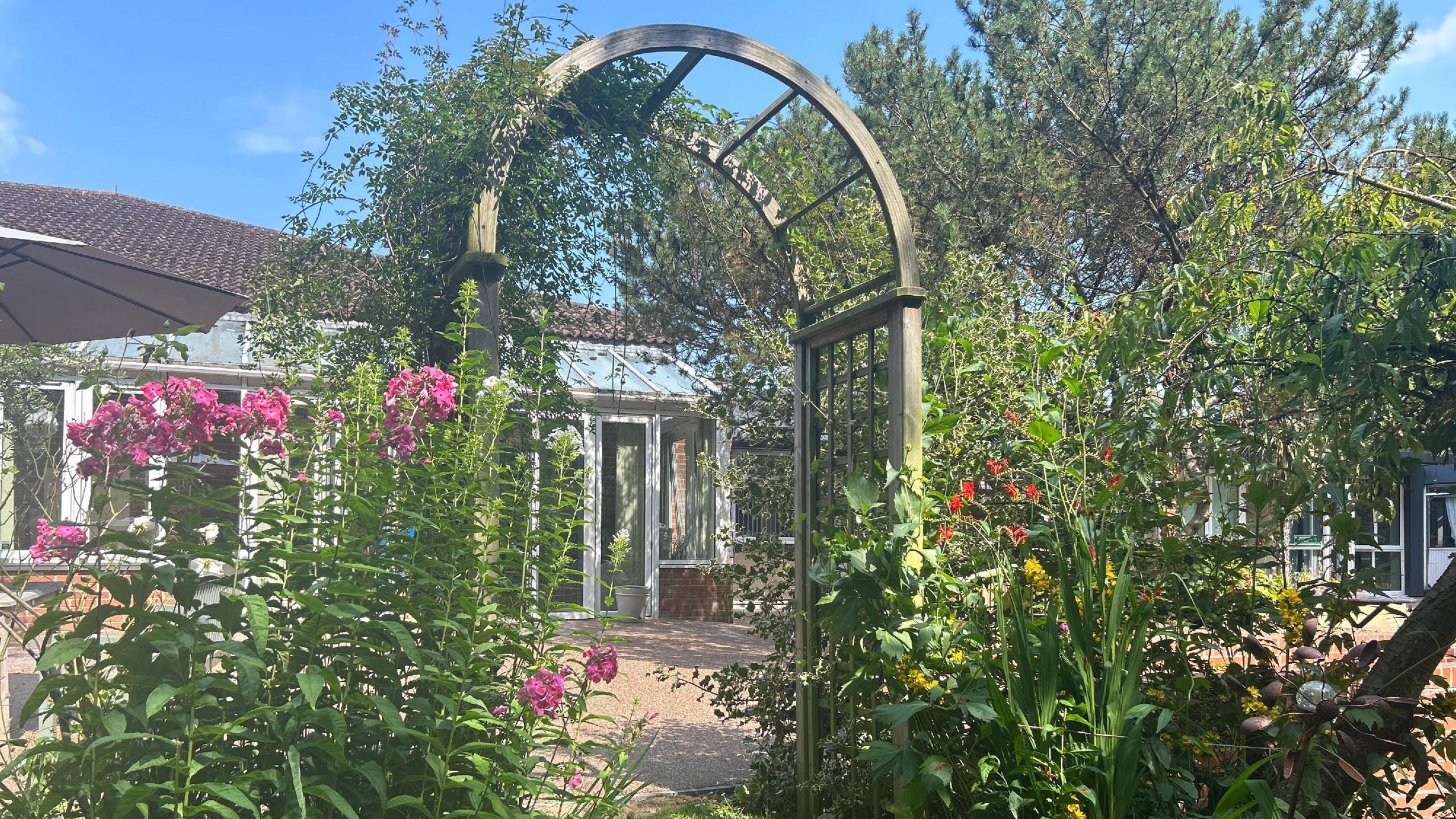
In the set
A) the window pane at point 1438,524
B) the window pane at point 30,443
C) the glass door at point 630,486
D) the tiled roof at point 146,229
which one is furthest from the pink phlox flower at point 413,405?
the window pane at point 1438,524

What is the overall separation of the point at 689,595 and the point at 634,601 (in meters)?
0.68

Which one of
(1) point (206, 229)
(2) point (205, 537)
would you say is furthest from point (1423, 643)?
(1) point (206, 229)

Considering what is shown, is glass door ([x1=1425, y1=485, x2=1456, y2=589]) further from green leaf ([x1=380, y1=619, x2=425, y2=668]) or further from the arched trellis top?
green leaf ([x1=380, y1=619, x2=425, y2=668])

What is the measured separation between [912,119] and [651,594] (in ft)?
19.5

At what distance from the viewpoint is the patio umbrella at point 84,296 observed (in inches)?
154

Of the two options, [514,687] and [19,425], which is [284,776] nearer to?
[514,687]

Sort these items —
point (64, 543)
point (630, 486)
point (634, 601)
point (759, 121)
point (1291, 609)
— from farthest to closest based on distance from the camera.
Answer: point (630, 486) → point (634, 601) → point (759, 121) → point (1291, 609) → point (64, 543)

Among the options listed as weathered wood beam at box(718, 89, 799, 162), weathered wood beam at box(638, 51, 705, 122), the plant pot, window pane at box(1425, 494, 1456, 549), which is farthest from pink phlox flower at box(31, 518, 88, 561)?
window pane at box(1425, 494, 1456, 549)

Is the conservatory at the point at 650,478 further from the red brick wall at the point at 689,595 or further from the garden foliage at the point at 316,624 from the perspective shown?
the garden foliage at the point at 316,624

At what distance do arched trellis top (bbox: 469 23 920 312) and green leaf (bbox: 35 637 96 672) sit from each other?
67.4 inches

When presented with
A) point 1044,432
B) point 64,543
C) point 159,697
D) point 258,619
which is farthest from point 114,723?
point 1044,432

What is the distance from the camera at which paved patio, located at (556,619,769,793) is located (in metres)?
4.96

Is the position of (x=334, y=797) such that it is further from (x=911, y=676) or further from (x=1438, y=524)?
(x=1438, y=524)

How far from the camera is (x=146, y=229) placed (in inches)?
571
